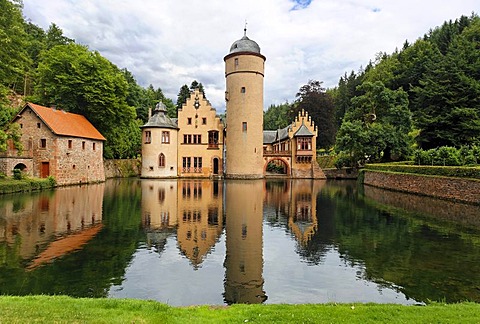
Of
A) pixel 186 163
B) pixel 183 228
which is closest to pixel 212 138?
pixel 186 163

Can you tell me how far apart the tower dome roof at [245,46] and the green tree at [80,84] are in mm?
15016

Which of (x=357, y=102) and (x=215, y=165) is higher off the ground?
(x=357, y=102)

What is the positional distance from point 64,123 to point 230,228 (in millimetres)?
26741

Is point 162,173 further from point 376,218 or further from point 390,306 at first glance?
point 390,306

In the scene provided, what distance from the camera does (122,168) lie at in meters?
48.5

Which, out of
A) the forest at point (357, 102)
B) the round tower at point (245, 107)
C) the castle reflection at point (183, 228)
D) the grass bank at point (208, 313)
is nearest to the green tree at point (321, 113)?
the forest at point (357, 102)

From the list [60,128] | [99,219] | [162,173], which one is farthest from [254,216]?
[162,173]

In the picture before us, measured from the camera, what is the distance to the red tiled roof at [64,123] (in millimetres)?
31325

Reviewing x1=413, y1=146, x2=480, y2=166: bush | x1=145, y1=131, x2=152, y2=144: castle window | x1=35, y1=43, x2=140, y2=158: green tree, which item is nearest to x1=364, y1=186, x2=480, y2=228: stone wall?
x1=413, y1=146, x2=480, y2=166: bush

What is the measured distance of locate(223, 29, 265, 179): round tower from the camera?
1711 inches

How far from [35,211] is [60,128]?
58.5ft

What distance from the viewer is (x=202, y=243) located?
1176 cm

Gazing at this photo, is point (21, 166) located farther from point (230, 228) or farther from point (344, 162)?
point (344, 162)

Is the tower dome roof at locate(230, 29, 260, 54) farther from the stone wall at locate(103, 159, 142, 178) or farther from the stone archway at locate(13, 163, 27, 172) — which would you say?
the stone archway at locate(13, 163, 27, 172)
